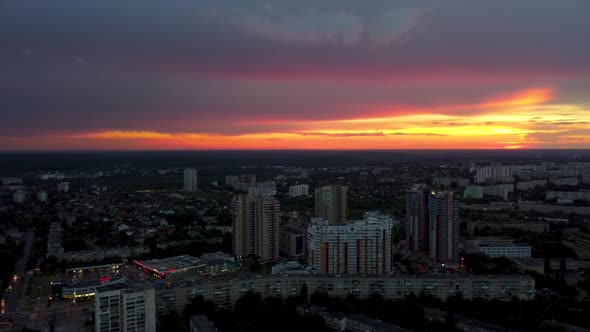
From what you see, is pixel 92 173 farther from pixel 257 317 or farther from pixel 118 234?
pixel 257 317

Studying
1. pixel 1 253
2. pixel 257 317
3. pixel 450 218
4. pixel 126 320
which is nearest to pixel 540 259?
pixel 450 218

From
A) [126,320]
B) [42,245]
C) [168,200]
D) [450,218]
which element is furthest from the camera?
[168,200]

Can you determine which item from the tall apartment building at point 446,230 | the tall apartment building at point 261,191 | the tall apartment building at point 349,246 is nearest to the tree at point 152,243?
the tall apartment building at point 261,191

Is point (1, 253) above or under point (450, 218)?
under

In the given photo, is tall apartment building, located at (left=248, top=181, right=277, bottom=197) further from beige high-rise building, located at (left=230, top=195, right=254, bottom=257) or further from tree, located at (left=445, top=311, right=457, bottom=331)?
tree, located at (left=445, top=311, right=457, bottom=331)

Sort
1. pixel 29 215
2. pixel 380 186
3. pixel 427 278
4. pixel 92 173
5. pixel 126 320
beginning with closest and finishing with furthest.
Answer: pixel 126 320 < pixel 427 278 < pixel 29 215 < pixel 380 186 < pixel 92 173

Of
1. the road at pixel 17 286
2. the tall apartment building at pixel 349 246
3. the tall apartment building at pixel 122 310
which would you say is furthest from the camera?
the tall apartment building at pixel 349 246

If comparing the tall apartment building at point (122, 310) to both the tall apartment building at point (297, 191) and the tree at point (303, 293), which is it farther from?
the tall apartment building at point (297, 191)
